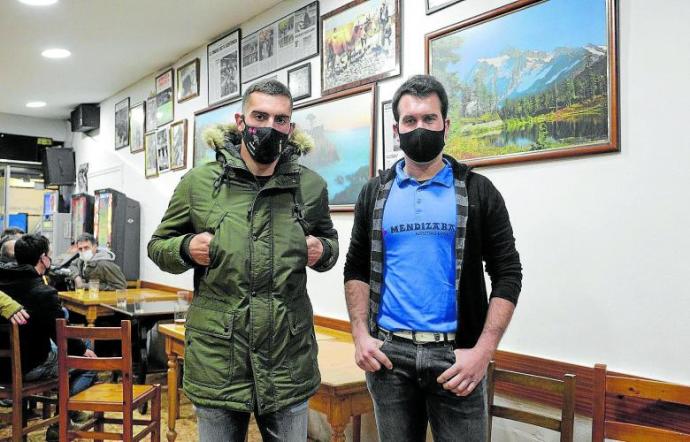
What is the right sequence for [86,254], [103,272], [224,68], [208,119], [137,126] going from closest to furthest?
[224,68] → [208,119] → [103,272] → [86,254] → [137,126]

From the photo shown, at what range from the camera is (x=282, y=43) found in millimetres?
3834

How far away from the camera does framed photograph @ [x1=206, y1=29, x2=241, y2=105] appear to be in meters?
4.31

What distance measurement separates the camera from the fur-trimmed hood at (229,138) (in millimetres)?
1654

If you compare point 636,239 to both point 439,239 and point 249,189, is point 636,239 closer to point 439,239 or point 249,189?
point 439,239

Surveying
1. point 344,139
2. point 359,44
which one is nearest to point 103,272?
point 344,139

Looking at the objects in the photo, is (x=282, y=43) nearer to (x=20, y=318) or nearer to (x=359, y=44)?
(x=359, y=44)

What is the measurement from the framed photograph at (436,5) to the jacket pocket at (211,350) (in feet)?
6.33

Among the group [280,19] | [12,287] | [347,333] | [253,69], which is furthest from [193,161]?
[347,333]

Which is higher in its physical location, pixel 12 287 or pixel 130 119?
pixel 130 119

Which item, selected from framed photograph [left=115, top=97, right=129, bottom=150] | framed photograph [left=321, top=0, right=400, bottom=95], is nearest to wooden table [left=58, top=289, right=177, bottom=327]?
framed photograph [left=115, top=97, right=129, bottom=150]

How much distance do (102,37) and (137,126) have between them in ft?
4.63

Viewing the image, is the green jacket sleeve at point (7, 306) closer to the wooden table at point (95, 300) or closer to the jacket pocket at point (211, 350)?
the wooden table at point (95, 300)

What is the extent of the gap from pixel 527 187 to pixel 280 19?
2.28 m

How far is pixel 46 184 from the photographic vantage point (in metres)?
7.70
